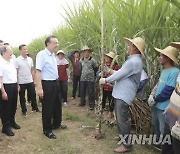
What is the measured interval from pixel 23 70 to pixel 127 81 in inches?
103

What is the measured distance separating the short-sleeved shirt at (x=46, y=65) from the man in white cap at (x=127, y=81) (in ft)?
2.90

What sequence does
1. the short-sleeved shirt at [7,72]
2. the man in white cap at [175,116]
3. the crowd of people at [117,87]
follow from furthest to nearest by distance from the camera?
the short-sleeved shirt at [7,72], the crowd of people at [117,87], the man in white cap at [175,116]

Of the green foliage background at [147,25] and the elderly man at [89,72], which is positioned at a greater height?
the green foliage background at [147,25]

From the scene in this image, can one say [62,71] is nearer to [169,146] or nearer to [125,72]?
[125,72]

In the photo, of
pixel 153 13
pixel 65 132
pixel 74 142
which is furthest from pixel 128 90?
pixel 65 132

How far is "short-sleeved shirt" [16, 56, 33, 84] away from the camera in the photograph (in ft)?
16.6

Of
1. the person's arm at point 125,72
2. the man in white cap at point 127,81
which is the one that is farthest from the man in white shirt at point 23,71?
the person's arm at point 125,72

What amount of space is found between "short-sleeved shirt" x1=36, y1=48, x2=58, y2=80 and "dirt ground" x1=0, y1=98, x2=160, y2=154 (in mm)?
964

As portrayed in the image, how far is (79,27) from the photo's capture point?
5938 millimetres

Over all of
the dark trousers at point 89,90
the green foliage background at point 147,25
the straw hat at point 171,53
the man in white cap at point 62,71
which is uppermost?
the green foliage background at point 147,25

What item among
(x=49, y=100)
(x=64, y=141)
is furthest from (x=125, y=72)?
(x=64, y=141)

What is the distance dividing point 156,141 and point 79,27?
351cm

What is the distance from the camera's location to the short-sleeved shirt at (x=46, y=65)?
12.2ft

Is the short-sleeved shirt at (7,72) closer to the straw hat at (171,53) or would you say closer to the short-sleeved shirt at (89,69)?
the short-sleeved shirt at (89,69)
